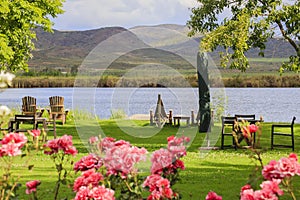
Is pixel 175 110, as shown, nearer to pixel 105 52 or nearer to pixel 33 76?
pixel 105 52

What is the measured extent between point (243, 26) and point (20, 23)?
1068 centimetres

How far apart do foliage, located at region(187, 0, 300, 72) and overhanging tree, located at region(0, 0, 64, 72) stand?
6278 millimetres

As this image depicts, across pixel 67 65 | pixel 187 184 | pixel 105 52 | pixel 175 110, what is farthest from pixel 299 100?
pixel 67 65

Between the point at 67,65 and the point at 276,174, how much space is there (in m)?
74.1

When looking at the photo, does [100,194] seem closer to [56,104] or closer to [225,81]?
[56,104]

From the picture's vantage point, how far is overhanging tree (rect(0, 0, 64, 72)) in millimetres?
18317

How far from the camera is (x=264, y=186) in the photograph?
2.79m

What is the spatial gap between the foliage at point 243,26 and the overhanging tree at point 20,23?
247 inches

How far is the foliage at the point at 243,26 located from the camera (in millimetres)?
12734

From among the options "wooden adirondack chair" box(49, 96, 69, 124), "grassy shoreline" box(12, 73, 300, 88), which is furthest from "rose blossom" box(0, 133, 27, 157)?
"grassy shoreline" box(12, 73, 300, 88)

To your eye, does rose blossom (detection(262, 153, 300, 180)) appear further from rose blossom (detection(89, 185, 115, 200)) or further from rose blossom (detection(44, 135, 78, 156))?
rose blossom (detection(44, 135, 78, 156))

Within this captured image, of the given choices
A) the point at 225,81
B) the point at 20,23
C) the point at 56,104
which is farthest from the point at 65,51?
the point at 56,104

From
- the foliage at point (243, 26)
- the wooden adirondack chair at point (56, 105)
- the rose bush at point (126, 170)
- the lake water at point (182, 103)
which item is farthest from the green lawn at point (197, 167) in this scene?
the foliage at point (243, 26)

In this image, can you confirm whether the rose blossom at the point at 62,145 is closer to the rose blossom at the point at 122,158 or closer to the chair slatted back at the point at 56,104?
the rose blossom at the point at 122,158
